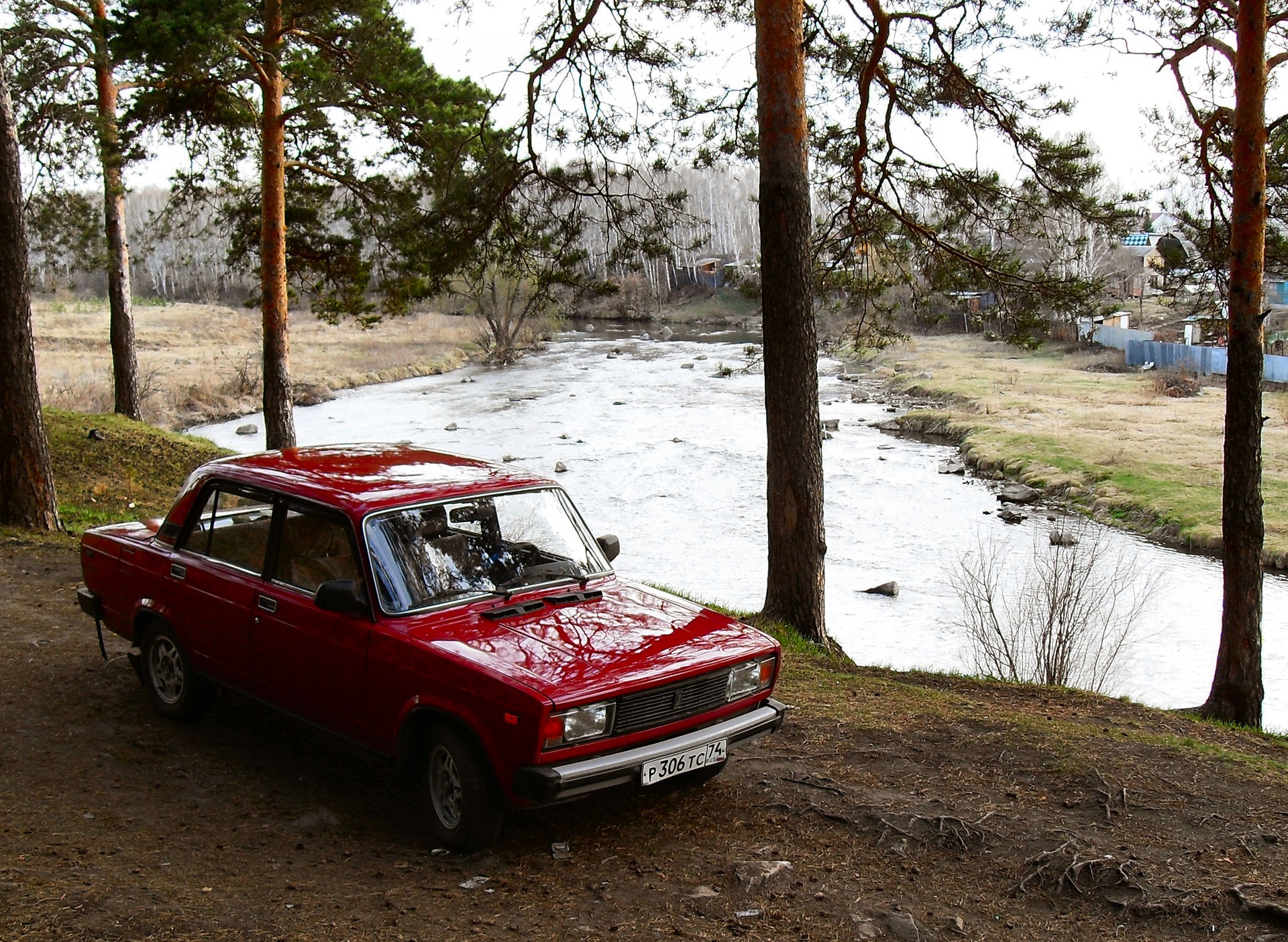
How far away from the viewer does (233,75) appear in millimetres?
15625

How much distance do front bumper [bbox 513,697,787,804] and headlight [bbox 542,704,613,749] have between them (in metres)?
0.10

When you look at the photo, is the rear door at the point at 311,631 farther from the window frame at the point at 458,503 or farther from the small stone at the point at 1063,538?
the small stone at the point at 1063,538

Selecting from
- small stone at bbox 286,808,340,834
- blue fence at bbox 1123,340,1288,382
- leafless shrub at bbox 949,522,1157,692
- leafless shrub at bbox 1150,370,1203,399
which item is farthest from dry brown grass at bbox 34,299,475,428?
blue fence at bbox 1123,340,1288,382

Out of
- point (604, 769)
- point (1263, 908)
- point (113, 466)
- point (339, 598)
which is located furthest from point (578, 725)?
point (113, 466)

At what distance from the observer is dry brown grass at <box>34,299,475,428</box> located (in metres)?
33.2

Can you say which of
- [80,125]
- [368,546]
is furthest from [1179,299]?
[80,125]

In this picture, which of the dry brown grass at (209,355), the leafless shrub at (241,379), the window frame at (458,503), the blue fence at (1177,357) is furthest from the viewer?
the blue fence at (1177,357)

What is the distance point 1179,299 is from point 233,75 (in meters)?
13.8

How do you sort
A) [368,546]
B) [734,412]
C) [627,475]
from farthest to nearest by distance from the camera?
[734,412]
[627,475]
[368,546]

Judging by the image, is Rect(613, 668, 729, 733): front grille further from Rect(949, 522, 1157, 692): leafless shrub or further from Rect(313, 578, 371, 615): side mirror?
Rect(949, 522, 1157, 692): leafless shrub

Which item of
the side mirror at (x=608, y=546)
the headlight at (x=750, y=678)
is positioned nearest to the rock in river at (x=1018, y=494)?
the side mirror at (x=608, y=546)

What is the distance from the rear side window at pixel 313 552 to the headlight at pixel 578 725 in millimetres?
1370

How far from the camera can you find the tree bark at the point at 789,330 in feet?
30.2

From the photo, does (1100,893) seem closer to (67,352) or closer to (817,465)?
(817,465)
